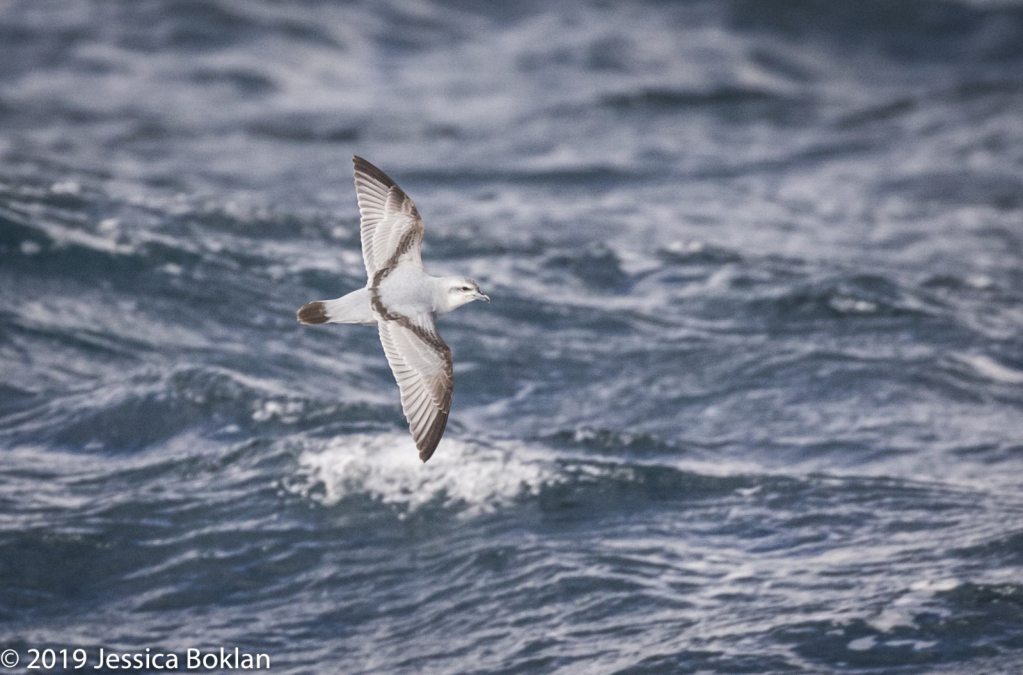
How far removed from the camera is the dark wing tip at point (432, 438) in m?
6.75

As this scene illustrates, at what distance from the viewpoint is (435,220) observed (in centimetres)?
1505

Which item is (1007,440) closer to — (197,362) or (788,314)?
(788,314)

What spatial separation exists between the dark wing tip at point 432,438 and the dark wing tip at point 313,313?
871 millimetres

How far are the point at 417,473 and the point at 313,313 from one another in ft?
9.78

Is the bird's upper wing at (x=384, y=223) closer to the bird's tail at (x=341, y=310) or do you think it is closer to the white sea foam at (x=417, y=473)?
the bird's tail at (x=341, y=310)

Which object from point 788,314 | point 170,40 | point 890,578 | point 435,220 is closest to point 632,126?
point 435,220

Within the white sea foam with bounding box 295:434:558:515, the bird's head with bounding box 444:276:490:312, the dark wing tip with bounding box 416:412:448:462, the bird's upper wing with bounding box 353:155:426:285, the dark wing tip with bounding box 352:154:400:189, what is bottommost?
the white sea foam with bounding box 295:434:558:515

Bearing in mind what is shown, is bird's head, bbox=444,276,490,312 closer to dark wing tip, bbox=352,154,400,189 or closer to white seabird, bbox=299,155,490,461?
white seabird, bbox=299,155,490,461

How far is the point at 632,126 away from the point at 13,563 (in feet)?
41.9

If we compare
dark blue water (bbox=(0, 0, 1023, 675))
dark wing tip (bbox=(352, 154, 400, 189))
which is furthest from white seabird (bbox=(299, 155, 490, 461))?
dark blue water (bbox=(0, 0, 1023, 675))

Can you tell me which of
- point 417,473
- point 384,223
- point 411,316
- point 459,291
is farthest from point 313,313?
point 417,473

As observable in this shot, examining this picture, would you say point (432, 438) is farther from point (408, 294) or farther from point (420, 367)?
point (408, 294)

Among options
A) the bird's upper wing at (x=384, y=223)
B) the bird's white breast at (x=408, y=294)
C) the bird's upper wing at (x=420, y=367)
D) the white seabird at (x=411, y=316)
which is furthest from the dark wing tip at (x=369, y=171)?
the bird's upper wing at (x=420, y=367)

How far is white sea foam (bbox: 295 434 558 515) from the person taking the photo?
9.40m
